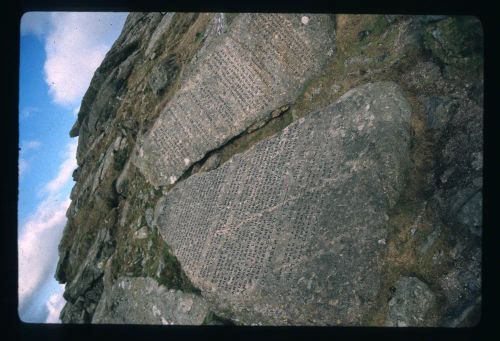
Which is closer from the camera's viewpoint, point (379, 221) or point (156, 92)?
point (379, 221)

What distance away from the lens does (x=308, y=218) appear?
442cm

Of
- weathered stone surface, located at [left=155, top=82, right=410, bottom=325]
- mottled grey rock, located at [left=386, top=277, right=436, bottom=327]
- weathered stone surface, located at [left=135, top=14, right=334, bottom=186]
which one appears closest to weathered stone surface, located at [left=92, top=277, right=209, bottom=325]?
weathered stone surface, located at [left=155, top=82, right=410, bottom=325]

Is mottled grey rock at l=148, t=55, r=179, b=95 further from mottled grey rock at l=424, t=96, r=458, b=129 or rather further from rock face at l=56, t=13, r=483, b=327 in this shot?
mottled grey rock at l=424, t=96, r=458, b=129

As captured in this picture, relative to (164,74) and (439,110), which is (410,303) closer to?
(439,110)

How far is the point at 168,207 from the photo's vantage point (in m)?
5.56

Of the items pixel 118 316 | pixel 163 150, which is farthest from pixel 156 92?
pixel 118 316

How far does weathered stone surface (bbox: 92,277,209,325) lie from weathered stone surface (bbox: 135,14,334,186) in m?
1.58

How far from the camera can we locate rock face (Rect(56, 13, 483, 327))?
13.1 feet

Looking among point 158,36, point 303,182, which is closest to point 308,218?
point 303,182

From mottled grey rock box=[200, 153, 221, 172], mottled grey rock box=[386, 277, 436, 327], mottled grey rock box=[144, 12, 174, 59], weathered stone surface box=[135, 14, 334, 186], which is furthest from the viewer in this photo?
mottled grey rock box=[144, 12, 174, 59]

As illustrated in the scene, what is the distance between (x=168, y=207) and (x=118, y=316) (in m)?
1.73

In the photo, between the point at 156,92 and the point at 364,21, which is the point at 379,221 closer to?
the point at 364,21

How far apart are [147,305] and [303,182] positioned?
8.94ft

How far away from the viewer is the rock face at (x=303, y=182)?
4.01 m
